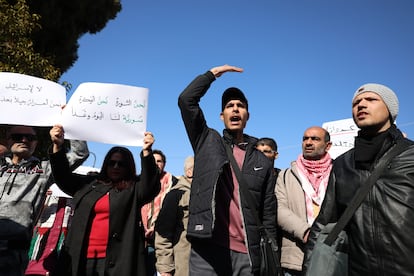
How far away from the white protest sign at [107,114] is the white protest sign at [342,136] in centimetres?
308

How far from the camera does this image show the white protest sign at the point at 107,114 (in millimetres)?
3238

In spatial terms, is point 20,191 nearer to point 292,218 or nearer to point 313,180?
point 292,218

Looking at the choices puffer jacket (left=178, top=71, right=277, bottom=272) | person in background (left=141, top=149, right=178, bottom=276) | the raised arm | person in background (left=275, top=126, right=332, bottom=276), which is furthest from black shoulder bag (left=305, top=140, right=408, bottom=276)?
person in background (left=141, top=149, right=178, bottom=276)

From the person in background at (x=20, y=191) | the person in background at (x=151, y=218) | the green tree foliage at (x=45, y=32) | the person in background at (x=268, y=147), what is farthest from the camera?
the green tree foliage at (x=45, y=32)

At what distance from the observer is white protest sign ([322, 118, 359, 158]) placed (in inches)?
211

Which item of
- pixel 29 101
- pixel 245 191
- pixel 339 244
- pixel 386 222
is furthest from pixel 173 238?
pixel 386 222

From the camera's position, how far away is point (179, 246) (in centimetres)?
388

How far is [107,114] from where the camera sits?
Answer: 10.9ft

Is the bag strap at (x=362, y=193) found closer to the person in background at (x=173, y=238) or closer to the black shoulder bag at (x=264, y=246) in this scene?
the black shoulder bag at (x=264, y=246)

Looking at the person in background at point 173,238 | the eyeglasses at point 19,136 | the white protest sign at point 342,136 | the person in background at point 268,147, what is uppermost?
the white protest sign at point 342,136

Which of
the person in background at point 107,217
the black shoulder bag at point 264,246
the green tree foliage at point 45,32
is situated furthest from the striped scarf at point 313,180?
the green tree foliage at point 45,32

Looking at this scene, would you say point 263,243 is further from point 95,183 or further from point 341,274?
point 95,183

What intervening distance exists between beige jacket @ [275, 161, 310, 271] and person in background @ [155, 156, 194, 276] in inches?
37.1

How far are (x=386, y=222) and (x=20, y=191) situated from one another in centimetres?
283
